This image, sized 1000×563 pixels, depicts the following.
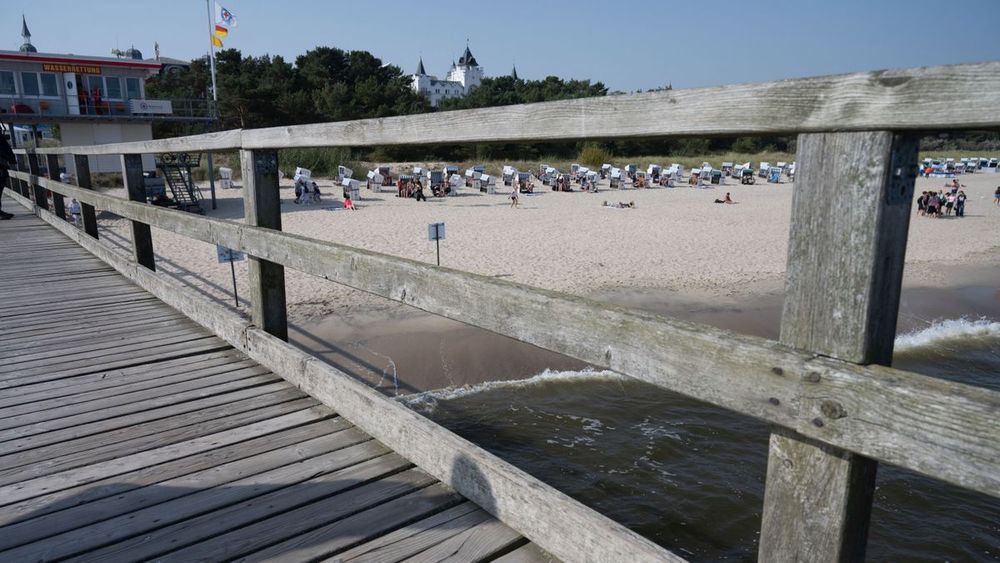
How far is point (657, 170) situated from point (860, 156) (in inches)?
1541

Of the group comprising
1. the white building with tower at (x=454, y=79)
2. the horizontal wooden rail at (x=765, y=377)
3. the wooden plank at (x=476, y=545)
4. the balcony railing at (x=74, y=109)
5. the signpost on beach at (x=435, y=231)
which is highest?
the white building with tower at (x=454, y=79)

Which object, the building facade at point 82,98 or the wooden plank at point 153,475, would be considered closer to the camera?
the wooden plank at point 153,475

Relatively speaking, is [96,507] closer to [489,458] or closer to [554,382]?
[489,458]

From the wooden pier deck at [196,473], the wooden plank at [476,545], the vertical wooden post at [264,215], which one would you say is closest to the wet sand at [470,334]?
the wooden pier deck at [196,473]

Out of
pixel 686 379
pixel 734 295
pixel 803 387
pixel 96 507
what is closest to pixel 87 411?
pixel 96 507

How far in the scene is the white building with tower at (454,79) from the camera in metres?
126

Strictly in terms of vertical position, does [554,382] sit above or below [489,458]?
below

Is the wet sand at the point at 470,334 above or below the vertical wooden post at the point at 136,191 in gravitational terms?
below

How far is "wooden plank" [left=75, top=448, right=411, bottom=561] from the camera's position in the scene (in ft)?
6.42

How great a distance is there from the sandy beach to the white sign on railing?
4582 mm

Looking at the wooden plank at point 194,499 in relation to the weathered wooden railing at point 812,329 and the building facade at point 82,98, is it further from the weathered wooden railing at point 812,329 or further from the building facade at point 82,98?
the building facade at point 82,98

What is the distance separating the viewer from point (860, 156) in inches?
43.4

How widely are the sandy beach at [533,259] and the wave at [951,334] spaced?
2.27 m

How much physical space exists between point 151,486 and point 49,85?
1139 inches
